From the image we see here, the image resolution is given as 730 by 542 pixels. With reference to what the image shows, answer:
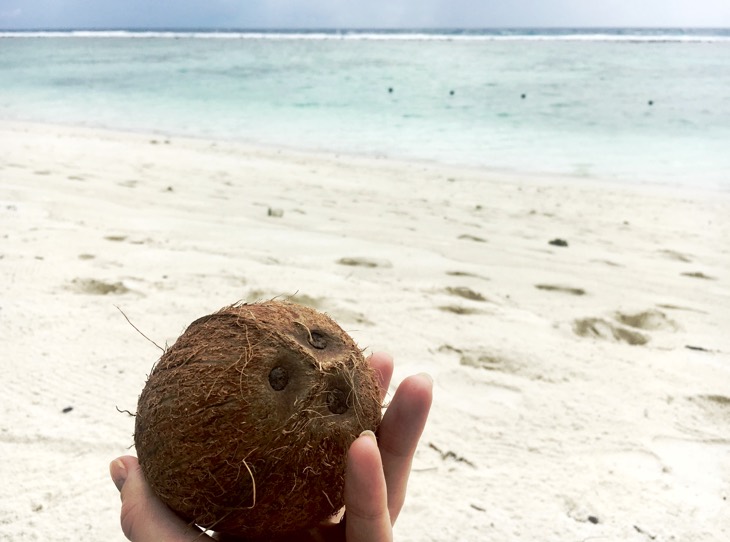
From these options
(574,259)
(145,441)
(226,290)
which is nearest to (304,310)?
(145,441)

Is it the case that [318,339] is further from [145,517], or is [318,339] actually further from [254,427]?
[145,517]

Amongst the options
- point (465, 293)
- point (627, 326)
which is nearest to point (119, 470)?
point (465, 293)

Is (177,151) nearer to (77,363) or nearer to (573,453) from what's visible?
(77,363)

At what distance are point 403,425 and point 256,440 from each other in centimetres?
46

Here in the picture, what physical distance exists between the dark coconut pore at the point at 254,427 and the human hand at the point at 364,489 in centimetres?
5

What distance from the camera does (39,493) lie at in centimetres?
223

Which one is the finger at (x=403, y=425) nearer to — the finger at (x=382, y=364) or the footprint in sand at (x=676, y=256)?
the finger at (x=382, y=364)

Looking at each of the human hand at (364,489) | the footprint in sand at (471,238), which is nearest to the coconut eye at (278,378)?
the human hand at (364,489)

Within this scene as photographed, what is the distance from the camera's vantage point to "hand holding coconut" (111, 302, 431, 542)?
57.9 inches

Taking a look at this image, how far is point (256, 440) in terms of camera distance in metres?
1.47

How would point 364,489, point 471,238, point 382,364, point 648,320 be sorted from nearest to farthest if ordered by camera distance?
point 364,489, point 382,364, point 648,320, point 471,238

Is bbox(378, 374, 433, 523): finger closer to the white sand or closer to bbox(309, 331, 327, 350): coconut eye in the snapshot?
bbox(309, 331, 327, 350): coconut eye

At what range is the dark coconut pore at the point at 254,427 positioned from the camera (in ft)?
4.84

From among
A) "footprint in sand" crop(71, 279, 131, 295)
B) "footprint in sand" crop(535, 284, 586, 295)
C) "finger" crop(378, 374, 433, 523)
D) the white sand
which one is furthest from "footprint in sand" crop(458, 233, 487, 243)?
"finger" crop(378, 374, 433, 523)
